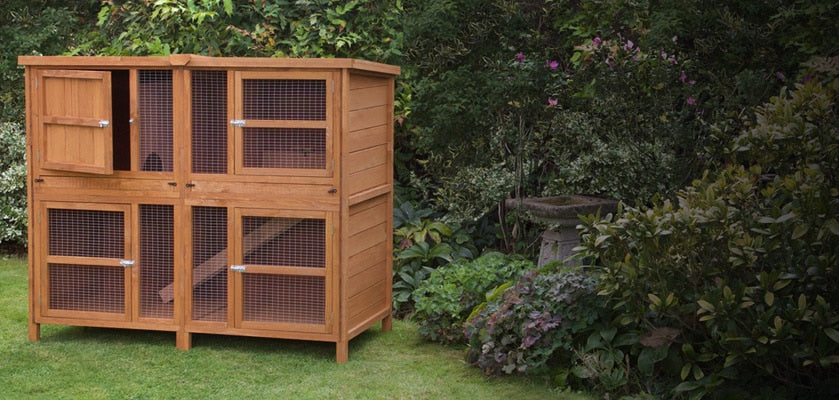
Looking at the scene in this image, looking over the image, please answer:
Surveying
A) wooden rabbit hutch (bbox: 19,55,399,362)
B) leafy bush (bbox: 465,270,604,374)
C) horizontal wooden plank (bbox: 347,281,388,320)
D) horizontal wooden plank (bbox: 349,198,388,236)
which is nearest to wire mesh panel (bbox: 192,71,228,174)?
wooden rabbit hutch (bbox: 19,55,399,362)

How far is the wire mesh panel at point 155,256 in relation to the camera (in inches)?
231

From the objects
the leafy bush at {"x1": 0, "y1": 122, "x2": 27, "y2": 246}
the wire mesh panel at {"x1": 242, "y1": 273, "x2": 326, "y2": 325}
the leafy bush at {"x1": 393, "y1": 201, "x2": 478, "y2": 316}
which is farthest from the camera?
the leafy bush at {"x1": 0, "y1": 122, "x2": 27, "y2": 246}

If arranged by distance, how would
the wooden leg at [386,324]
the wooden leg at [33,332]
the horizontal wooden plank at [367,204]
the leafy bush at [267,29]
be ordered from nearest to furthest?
the horizontal wooden plank at [367,204], the wooden leg at [33,332], the wooden leg at [386,324], the leafy bush at [267,29]

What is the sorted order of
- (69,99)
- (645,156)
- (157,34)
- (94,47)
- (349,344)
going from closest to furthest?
(69,99), (349,344), (645,156), (157,34), (94,47)

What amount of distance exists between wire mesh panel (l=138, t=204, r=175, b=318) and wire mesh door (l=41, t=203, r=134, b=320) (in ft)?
0.32

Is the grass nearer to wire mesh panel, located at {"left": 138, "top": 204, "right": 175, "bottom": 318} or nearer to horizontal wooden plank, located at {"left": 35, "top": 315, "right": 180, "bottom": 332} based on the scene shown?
horizontal wooden plank, located at {"left": 35, "top": 315, "right": 180, "bottom": 332}

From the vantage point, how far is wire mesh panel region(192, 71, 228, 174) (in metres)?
5.71

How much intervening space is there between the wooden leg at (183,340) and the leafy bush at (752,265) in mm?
2500

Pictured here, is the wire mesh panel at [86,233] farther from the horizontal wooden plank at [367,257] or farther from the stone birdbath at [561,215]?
the stone birdbath at [561,215]

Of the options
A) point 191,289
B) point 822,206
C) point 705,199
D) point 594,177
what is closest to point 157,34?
point 191,289

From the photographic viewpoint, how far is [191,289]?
580 centimetres

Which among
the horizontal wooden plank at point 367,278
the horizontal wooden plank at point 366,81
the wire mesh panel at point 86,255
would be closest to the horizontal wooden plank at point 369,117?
the horizontal wooden plank at point 366,81

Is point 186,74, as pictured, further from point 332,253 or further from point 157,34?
point 157,34

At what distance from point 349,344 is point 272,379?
2.94ft
